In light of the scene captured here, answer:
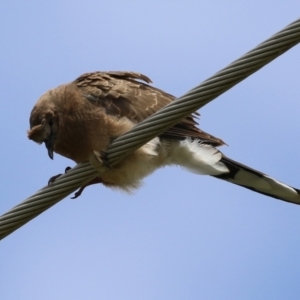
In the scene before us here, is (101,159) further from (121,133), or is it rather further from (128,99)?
(128,99)

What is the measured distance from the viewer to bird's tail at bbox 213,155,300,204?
7225 mm

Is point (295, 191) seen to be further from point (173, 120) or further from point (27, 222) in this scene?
point (27, 222)

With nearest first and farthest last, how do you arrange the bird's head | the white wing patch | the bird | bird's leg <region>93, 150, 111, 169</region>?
bird's leg <region>93, 150, 111, 169</region> → the bird → the bird's head → the white wing patch

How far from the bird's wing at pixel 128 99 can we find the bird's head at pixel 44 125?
36 cm

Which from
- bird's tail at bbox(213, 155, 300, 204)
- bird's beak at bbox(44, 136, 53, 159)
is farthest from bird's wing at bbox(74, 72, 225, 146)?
bird's beak at bbox(44, 136, 53, 159)

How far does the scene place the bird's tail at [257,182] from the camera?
7225 millimetres

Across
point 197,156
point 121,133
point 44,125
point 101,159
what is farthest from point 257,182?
point 44,125

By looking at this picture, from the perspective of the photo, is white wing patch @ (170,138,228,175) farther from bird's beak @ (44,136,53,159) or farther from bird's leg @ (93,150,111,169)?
bird's leg @ (93,150,111,169)

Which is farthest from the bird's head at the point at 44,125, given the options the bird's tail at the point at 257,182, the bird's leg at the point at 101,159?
the bird's tail at the point at 257,182

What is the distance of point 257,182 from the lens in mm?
7543

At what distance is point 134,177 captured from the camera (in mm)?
7316

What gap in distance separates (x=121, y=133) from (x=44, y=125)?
0.79 meters

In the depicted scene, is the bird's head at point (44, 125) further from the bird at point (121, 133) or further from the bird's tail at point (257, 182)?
the bird's tail at point (257, 182)

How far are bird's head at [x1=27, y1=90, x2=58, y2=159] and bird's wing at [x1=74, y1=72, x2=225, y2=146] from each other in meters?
0.36
